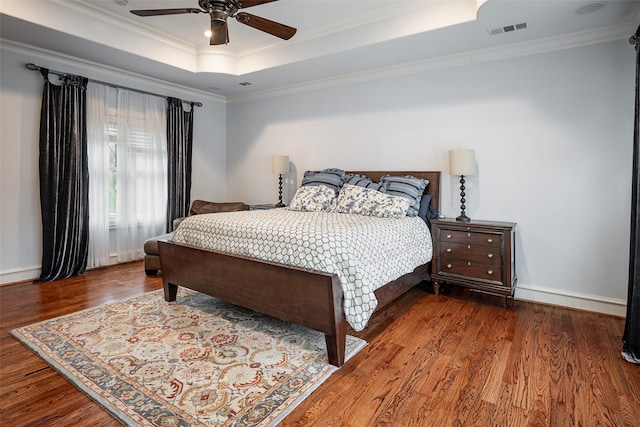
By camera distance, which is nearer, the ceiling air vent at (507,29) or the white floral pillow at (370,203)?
the ceiling air vent at (507,29)

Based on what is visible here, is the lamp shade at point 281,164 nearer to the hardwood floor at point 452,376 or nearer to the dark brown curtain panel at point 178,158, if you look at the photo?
the dark brown curtain panel at point 178,158

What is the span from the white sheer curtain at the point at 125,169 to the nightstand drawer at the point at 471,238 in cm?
380

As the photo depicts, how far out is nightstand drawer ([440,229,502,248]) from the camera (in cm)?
303

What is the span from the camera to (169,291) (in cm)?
316

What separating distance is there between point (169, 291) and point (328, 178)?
218cm

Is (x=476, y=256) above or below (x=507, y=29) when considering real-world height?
below

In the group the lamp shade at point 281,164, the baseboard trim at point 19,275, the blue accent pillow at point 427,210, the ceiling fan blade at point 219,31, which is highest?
the ceiling fan blade at point 219,31

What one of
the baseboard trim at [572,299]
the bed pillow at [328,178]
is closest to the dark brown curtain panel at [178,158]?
the bed pillow at [328,178]

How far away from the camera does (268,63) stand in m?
4.13

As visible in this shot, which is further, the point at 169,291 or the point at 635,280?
the point at 169,291

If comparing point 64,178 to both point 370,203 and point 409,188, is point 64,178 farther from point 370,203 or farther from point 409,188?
point 409,188

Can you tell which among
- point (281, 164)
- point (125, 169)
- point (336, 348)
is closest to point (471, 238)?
point (336, 348)

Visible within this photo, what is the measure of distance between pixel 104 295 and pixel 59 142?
1833 mm

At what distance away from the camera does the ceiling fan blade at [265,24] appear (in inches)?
95.0
